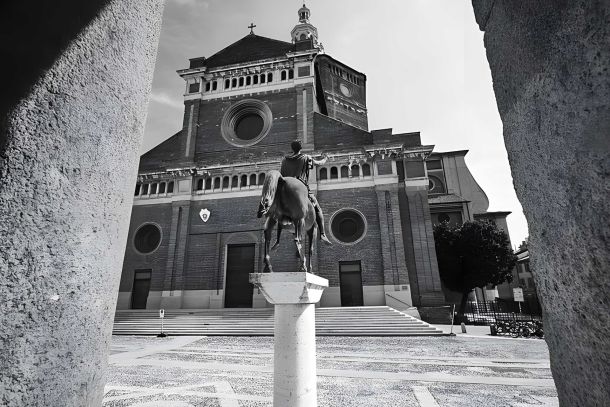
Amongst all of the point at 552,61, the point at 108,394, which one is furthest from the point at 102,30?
the point at 108,394

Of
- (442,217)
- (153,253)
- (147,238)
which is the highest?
(442,217)

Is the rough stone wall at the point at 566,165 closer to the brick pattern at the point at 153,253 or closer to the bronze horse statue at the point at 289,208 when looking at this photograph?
the bronze horse statue at the point at 289,208

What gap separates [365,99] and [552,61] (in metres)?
35.6

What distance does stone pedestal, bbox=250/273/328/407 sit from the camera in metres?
3.21

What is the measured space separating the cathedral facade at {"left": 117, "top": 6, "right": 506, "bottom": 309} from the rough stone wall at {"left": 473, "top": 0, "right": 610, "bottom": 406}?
17029 mm

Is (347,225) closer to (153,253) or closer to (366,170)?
(366,170)

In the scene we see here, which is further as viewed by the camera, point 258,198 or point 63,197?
point 258,198

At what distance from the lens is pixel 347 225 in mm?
19516

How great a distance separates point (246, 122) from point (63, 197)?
23.8 m

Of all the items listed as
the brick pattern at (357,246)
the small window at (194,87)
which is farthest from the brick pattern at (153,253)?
the brick pattern at (357,246)

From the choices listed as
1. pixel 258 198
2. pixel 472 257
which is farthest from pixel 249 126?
pixel 472 257

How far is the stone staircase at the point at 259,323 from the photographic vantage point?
504 inches

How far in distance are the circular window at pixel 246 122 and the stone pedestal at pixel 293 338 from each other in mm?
20031

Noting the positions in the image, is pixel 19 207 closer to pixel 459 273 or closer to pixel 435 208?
pixel 459 273
